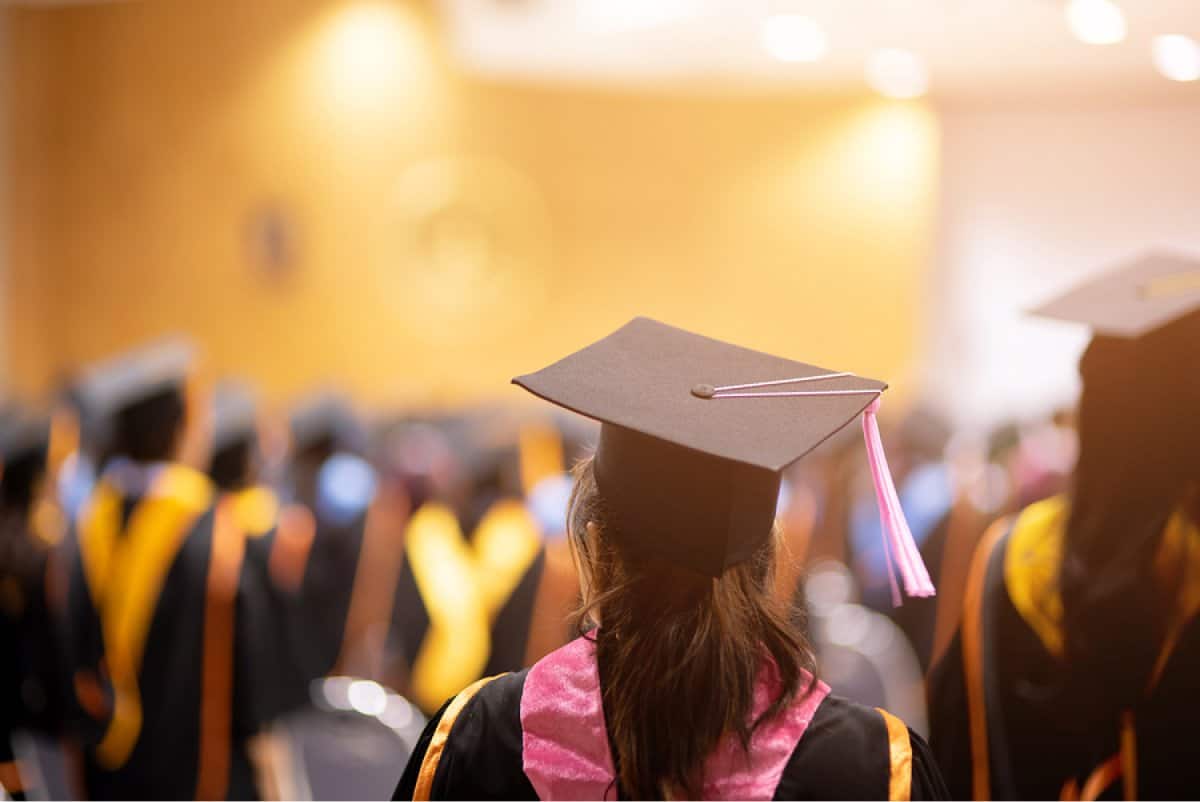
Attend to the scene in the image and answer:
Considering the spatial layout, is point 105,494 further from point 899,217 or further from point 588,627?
point 899,217

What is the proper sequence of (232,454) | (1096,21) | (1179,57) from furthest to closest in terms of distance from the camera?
1. (1096,21)
2. (232,454)
3. (1179,57)

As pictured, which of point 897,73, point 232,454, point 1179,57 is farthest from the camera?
point 897,73

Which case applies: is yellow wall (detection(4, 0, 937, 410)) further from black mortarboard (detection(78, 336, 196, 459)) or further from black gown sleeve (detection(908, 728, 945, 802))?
black gown sleeve (detection(908, 728, 945, 802))

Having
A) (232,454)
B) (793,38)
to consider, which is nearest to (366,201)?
(793,38)

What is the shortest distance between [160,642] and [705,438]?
2.24 meters

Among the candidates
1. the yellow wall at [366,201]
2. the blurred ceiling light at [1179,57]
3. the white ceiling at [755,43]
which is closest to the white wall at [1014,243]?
the white ceiling at [755,43]

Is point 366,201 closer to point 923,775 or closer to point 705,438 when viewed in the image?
point 705,438

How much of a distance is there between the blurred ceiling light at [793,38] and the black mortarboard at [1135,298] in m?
7.32

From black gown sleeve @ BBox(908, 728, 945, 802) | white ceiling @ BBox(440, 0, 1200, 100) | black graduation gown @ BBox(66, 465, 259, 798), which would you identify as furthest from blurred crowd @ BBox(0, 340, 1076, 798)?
white ceiling @ BBox(440, 0, 1200, 100)

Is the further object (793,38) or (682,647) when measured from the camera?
(793,38)

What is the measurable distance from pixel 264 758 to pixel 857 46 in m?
7.88

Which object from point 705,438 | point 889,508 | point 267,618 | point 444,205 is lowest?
point 267,618

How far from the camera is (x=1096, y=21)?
5473 mm

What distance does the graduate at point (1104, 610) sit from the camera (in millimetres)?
1851
